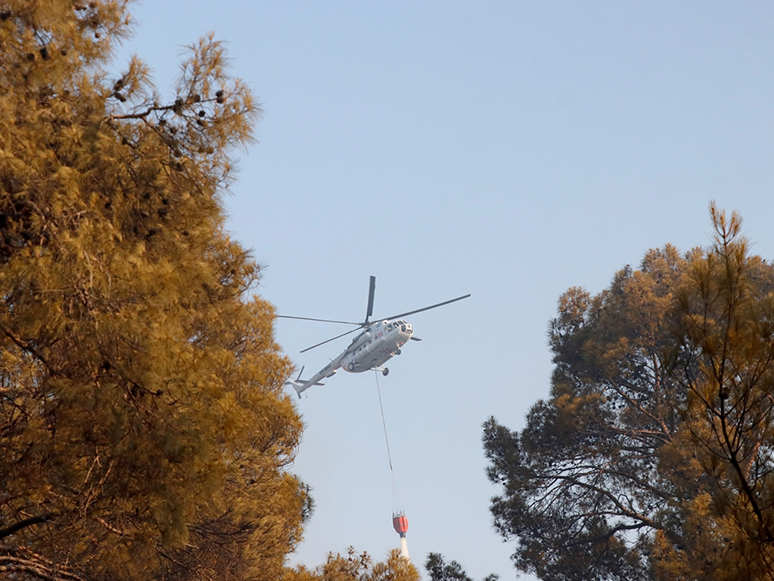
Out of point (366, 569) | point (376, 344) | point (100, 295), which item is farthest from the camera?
point (376, 344)

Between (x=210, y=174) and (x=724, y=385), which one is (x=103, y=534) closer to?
(x=210, y=174)

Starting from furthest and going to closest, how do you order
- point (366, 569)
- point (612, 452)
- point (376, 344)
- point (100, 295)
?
point (376, 344)
point (612, 452)
point (366, 569)
point (100, 295)

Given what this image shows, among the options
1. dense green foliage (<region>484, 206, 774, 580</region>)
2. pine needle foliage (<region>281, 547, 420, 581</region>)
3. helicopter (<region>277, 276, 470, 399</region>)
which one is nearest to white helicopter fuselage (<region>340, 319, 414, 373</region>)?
helicopter (<region>277, 276, 470, 399</region>)

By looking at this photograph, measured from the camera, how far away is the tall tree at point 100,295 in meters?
5.79

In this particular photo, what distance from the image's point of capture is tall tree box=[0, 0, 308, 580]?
228 inches

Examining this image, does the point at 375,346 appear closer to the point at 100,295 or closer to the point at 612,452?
the point at 612,452

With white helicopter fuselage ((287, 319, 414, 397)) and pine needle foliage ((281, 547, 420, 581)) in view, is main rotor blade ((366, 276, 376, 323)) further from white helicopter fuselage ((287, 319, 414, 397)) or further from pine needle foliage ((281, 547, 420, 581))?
pine needle foliage ((281, 547, 420, 581))

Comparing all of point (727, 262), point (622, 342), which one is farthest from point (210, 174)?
point (622, 342)

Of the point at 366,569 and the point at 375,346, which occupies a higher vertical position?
the point at 375,346

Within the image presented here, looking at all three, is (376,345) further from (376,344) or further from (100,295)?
(100,295)

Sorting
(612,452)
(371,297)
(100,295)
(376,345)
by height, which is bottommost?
(100,295)

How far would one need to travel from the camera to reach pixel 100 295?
5816 millimetres

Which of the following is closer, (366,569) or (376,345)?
(366,569)

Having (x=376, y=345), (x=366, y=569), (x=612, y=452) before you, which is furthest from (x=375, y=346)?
(x=366, y=569)
